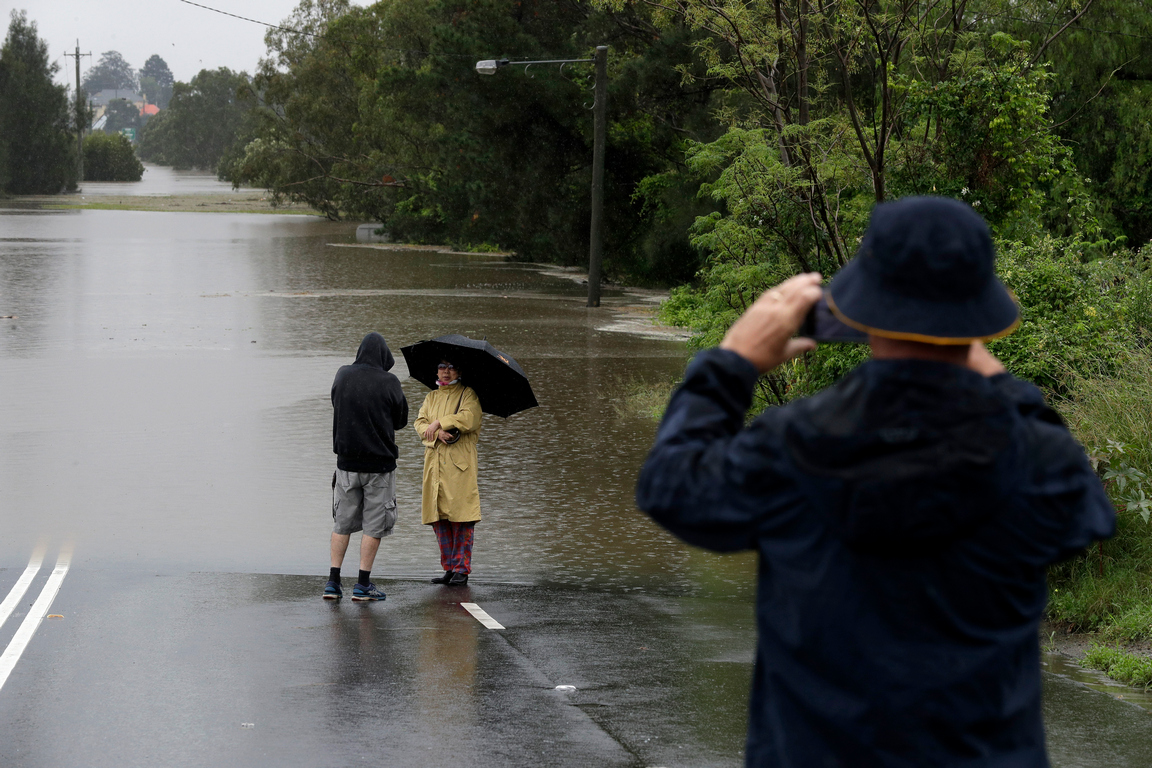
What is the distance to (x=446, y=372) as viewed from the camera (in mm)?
8062

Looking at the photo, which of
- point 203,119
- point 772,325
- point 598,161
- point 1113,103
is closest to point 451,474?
point 772,325

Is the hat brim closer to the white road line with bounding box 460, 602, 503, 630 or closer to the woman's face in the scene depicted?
the white road line with bounding box 460, 602, 503, 630

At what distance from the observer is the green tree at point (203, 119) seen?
553 ft

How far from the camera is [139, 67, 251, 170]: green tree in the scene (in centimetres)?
16850

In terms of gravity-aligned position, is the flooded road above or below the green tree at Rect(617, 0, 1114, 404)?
below

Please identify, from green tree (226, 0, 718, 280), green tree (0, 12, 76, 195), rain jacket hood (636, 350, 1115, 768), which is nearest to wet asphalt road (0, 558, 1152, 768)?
rain jacket hood (636, 350, 1115, 768)

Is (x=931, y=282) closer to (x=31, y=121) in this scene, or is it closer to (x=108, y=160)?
(x=31, y=121)

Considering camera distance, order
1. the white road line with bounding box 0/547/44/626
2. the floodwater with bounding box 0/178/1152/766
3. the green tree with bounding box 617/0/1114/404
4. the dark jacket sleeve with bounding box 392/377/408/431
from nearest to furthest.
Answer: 1. the white road line with bounding box 0/547/44/626
2. the dark jacket sleeve with bounding box 392/377/408/431
3. the floodwater with bounding box 0/178/1152/766
4. the green tree with bounding box 617/0/1114/404

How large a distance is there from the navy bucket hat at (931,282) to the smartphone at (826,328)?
8cm

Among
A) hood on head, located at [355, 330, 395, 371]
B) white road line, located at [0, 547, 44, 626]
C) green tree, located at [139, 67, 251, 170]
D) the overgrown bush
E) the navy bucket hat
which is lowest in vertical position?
white road line, located at [0, 547, 44, 626]

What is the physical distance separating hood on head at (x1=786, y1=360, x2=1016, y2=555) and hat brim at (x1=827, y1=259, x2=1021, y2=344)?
0.05 meters

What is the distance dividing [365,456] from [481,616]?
1195mm

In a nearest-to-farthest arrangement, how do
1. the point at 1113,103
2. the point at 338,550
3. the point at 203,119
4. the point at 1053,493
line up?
the point at 1053,493 → the point at 338,550 → the point at 1113,103 → the point at 203,119

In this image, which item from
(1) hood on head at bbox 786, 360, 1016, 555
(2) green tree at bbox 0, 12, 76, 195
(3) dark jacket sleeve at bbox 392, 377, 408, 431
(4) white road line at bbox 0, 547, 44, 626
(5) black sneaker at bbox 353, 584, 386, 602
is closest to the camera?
(1) hood on head at bbox 786, 360, 1016, 555
